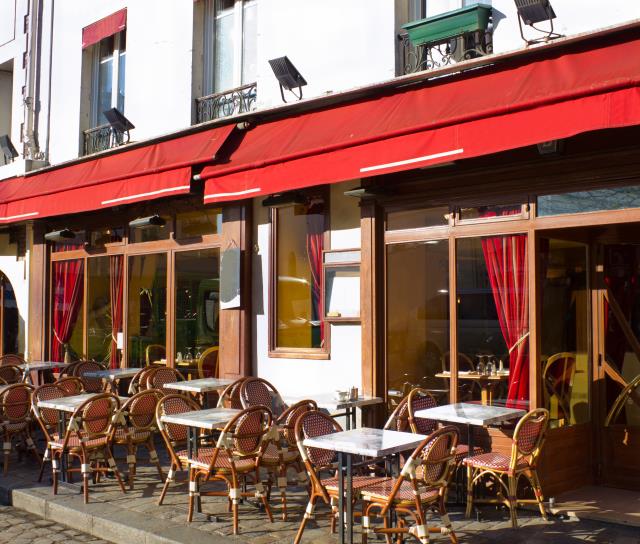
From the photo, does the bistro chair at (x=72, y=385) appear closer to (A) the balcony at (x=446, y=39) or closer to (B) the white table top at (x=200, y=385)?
(B) the white table top at (x=200, y=385)

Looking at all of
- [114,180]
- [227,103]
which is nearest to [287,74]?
[227,103]

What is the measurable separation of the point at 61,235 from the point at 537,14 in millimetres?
7794

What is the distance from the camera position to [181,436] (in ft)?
21.8

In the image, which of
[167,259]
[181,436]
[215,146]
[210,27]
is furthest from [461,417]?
[210,27]

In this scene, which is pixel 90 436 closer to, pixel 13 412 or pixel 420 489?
pixel 13 412

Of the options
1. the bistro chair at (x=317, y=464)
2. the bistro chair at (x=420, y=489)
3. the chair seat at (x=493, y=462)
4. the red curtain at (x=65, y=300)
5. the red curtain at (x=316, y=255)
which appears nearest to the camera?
the bistro chair at (x=420, y=489)

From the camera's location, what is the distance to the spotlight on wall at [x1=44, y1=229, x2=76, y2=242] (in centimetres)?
1160

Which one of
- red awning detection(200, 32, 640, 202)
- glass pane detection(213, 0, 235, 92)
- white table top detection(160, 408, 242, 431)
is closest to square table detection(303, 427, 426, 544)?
white table top detection(160, 408, 242, 431)

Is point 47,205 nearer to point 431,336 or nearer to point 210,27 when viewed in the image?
point 210,27

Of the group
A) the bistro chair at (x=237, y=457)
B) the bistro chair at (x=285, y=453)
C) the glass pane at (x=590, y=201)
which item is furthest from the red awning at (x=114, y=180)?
the glass pane at (x=590, y=201)

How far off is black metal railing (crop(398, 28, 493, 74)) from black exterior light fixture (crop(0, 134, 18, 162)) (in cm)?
799

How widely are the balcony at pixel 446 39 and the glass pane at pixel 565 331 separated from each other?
193 cm

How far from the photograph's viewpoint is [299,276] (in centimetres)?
861

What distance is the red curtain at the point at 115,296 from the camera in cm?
1102
